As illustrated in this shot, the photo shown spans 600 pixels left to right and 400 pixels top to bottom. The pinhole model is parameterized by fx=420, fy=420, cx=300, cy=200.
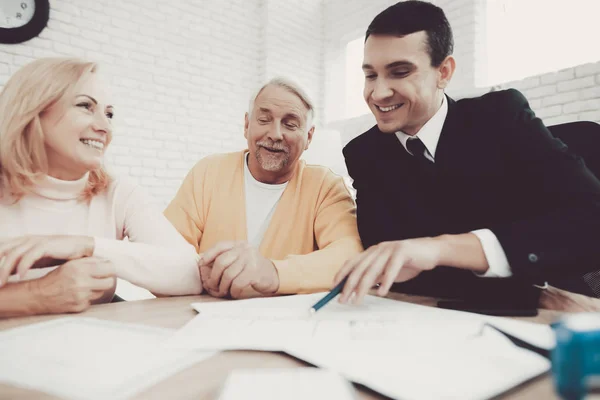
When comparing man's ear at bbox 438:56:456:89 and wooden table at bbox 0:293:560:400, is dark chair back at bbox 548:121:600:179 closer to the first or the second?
man's ear at bbox 438:56:456:89

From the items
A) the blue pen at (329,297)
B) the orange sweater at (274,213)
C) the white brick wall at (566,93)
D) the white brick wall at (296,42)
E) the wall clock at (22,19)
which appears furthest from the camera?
the white brick wall at (296,42)

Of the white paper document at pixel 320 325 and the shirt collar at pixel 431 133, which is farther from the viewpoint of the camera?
the shirt collar at pixel 431 133

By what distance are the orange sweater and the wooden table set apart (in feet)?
2.35

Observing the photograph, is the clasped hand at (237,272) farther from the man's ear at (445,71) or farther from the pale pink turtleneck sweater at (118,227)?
the man's ear at (445,71)

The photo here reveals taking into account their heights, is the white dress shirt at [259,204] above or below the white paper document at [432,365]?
above

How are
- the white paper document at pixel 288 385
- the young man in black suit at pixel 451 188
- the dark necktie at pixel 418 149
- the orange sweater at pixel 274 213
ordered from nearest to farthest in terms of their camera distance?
the white paper document at pixel 288 385 → the young man in black suit at pixel 451 188 → the dark necktie at pixel 418 149 → the orange sweater at pixel 274 213

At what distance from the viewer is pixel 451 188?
1.15 metres

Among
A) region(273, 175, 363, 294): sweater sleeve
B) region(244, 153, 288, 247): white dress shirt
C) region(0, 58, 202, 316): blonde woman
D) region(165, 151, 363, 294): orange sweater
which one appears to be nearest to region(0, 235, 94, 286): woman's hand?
region(0, 58, 202, 316): blonde woman

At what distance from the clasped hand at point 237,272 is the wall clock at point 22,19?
3080 mm

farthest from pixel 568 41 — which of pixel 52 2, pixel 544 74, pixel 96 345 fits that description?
pixel 52 2

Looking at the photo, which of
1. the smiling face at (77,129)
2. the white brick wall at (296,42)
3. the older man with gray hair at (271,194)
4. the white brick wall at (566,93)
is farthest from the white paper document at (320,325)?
the white brick wall at (296,42)

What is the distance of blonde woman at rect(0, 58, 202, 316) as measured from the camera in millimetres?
895

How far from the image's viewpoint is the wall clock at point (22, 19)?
301 centimetres

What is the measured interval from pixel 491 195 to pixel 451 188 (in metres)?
0.10
